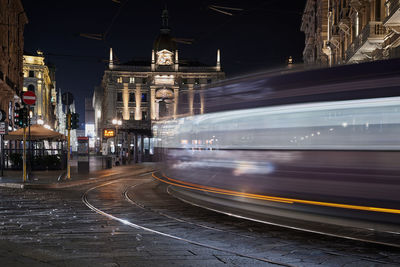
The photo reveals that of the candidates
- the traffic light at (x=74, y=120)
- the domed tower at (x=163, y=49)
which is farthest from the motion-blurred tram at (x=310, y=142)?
the domed tower at (x=163, y=49)

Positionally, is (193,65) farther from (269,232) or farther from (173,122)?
(269,232)

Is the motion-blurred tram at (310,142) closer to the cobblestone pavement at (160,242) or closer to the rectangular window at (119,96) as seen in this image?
the cobblestone pavement at (160,242)

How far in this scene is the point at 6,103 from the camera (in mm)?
48281

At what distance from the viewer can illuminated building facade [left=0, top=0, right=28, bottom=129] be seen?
4519cm

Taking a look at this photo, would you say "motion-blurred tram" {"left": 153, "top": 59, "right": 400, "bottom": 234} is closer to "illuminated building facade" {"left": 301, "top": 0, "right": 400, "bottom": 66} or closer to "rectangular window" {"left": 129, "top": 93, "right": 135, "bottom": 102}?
"illuminated building facade" {"left": 301, "top": 0, "right": 400, "bottom": 66}

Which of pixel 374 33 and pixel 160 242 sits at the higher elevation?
pixel 374 33

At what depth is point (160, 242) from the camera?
8125 millimetres

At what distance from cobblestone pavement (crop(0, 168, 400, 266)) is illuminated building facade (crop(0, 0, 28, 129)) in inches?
1296

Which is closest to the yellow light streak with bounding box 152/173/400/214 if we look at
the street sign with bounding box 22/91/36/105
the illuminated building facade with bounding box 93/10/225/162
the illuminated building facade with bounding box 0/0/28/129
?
the street sign with bounding box 22/91/36/105

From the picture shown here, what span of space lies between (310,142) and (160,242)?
3768 mm

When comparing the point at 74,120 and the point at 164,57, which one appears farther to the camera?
the point at 164,57

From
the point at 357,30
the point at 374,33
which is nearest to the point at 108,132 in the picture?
the point at 357,30

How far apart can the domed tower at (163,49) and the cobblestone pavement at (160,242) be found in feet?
307

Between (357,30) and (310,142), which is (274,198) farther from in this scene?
(357,30)
